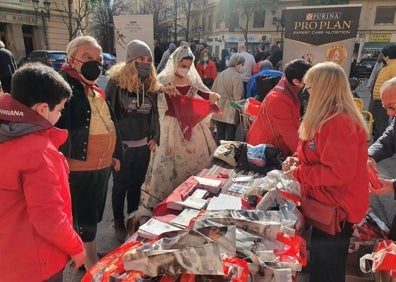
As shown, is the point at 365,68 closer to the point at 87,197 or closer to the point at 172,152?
the point at 172,152

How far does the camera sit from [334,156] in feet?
6.13

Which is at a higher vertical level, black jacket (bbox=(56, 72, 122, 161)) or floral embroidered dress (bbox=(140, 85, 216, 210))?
black jacket (bbox=(56, 72, 122, 161))

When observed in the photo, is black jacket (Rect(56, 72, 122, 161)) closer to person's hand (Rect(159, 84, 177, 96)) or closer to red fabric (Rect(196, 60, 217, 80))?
person's hand (Rect(159, 84, 177, 96))

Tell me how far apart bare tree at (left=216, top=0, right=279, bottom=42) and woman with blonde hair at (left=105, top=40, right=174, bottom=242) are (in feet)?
119

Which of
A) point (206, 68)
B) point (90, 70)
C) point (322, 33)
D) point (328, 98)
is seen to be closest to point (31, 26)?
point (206, 68)

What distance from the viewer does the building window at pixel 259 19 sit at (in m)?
38.1

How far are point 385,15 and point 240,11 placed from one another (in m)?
15.5

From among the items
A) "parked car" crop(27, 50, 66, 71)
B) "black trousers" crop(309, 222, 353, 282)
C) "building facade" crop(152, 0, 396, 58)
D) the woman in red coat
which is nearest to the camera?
"black trousers" crop(309, 222, 353, 282)

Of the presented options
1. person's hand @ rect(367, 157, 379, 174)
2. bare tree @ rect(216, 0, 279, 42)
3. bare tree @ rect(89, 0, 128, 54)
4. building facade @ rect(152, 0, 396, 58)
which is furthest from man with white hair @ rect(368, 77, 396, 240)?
bare tree @ rect(216, 0, 279, 42)

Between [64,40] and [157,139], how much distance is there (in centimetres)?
2830

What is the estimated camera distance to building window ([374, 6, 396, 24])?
1273 inches

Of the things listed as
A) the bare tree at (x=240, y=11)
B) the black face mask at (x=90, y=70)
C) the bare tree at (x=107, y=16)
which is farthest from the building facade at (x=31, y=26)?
the black face mask at (x=90, y=70)

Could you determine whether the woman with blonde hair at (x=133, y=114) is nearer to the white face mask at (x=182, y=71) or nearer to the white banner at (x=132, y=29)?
the white face mask at (x=182, y=71)

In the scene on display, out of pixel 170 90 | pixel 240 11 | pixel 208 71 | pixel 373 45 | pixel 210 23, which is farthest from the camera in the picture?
pixel 210 23
